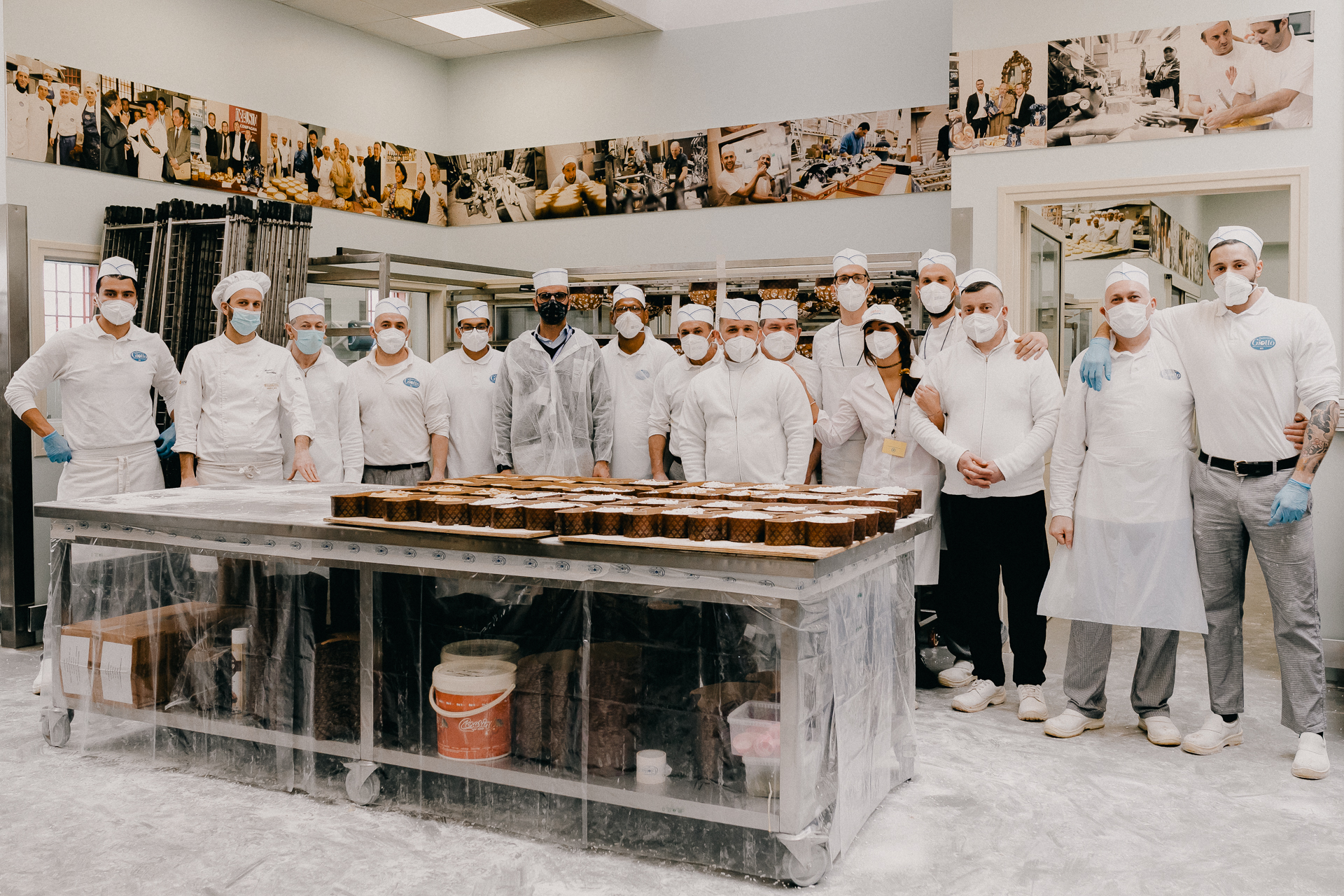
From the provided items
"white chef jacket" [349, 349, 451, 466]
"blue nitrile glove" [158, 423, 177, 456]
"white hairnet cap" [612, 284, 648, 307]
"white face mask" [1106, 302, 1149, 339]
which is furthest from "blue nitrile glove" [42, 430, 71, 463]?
"white face mask" [1106, 302, 1149, 339]

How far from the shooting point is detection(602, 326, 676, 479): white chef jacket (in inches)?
191

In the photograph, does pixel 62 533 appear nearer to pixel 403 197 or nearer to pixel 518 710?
pixel 518 710

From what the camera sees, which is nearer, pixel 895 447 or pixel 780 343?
pixel 895 447

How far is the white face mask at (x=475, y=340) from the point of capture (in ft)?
16.4

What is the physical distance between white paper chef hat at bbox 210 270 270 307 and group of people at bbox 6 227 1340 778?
2cm

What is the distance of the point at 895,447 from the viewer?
12.7 ft

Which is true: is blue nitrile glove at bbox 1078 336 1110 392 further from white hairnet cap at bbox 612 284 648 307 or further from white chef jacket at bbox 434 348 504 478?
white chef jacket at bbox 434 348 504 478

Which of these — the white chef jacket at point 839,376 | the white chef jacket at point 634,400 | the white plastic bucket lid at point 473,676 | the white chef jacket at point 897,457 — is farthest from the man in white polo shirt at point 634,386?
the white plastic bucket lid at point 473,676

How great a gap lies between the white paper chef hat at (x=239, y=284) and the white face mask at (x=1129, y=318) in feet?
10.8

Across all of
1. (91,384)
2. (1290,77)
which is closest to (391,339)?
(91,384)

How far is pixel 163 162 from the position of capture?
575cm

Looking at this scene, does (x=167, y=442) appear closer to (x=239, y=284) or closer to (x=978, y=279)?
(x=239, y=284)

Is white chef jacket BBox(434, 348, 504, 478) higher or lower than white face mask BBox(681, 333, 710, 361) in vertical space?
lower

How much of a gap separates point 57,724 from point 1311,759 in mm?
3827
